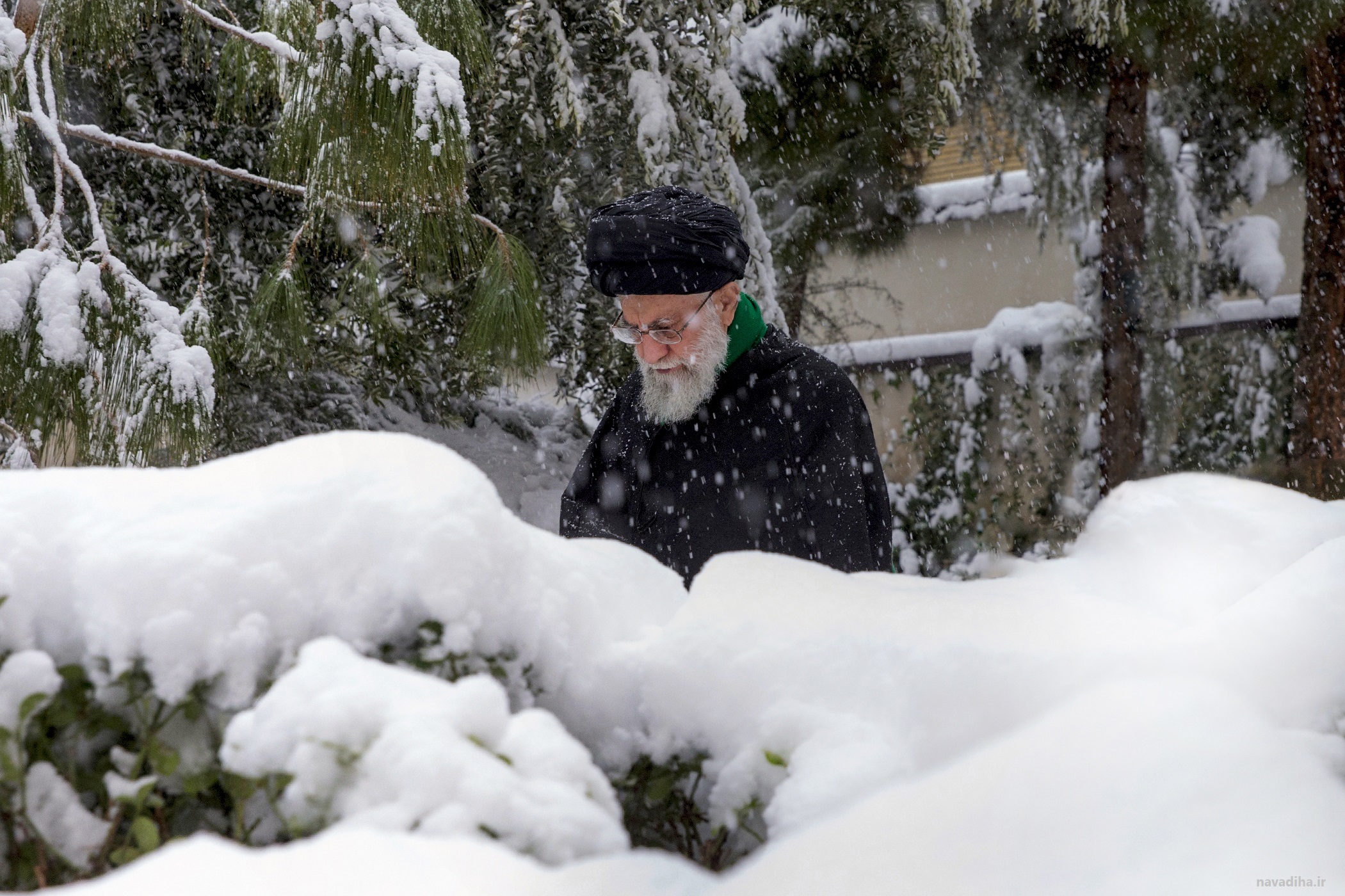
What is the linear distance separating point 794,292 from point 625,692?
541 centimetres

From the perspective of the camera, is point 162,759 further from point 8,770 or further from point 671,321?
point 671,321

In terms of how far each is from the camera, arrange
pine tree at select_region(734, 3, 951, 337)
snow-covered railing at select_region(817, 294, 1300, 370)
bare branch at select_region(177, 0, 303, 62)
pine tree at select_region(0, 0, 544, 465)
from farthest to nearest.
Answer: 1. snow-covered railing at select_region(817, 294, 1300, 370)
2. pine tree at select_region(734, 3, 951, 337)
3. bare branch at select_region(177, 0, 303, 62)
4. pine tree at select_region(0, 0, 544, 465)

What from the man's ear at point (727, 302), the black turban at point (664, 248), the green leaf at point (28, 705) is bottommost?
the green leaf at point (28, 705)

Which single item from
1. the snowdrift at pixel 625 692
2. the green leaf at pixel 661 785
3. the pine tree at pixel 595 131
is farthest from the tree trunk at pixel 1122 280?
the green leaf at pixel 661 785

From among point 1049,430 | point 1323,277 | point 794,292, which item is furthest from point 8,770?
point 1049,430

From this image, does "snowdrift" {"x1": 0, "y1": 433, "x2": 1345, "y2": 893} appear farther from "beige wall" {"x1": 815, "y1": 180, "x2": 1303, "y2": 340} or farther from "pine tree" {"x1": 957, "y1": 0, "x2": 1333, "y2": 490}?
"beige wall" {"x1": 815, "y1": 180, "x2": 1303, "y2": 340}

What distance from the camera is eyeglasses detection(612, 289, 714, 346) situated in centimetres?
251

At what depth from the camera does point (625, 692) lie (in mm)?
866

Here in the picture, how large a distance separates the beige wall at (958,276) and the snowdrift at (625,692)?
292 inches

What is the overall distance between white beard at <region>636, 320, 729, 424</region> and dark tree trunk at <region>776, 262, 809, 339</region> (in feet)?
11.2

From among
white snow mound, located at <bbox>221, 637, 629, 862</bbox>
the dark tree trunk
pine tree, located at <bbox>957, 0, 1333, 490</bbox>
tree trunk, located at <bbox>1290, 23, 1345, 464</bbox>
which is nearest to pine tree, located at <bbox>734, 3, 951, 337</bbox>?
the dark tree trunk

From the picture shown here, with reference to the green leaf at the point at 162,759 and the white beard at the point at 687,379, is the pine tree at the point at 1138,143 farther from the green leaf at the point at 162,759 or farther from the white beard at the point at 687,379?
the green leaf at the point at 162,759

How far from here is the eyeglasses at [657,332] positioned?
251cm

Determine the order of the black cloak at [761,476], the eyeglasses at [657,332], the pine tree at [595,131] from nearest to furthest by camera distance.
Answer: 1. the black cloak at [761,476]
2. the eyeglasses at [657,332]
3. the pine tree at [595,131]
